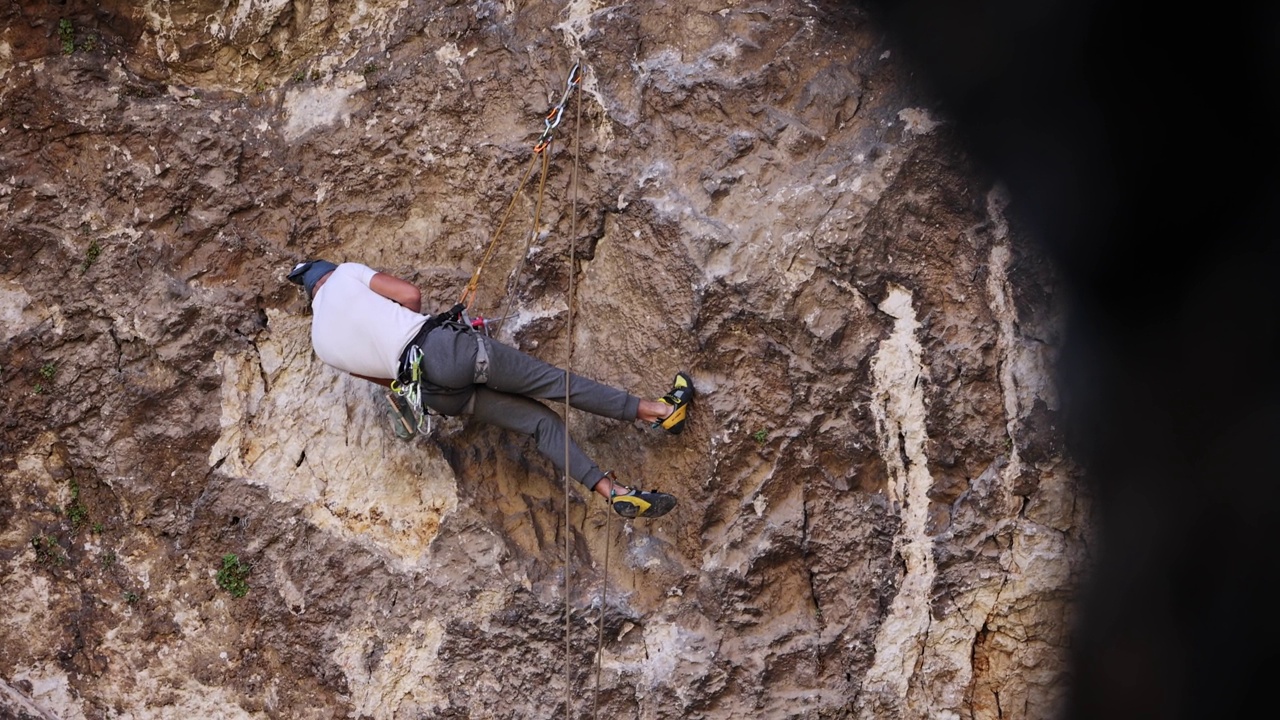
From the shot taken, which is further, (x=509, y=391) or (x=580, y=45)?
(x=580, y=45)

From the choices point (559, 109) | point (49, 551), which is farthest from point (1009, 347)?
point (49, 551)

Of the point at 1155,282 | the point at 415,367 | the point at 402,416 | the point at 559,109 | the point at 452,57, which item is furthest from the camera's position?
the point at 452,57

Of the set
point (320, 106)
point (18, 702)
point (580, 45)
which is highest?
point (580, 45)

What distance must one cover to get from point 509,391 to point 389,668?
1.42 meters

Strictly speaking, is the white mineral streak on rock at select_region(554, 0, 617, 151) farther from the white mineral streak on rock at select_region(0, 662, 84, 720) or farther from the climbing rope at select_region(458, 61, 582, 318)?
the white mineral streak on rock at select_region(0, 662, 84, 720)

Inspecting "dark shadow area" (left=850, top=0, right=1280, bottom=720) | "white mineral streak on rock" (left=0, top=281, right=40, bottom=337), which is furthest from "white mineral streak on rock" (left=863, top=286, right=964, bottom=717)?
"white mineral streak on rock" (left=0, top=281, right=40, bottom=337)

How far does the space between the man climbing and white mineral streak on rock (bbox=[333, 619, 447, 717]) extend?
1.06 m

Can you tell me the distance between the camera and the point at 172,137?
521 cm

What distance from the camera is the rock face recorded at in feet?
16.3

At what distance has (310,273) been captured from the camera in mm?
4867

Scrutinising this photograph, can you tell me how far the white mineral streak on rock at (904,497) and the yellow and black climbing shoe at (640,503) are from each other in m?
1.01

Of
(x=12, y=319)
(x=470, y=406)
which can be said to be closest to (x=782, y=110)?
(x=470, y=406)

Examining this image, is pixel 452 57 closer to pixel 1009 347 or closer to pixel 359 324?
pixel 359 324

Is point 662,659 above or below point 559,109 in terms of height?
below
